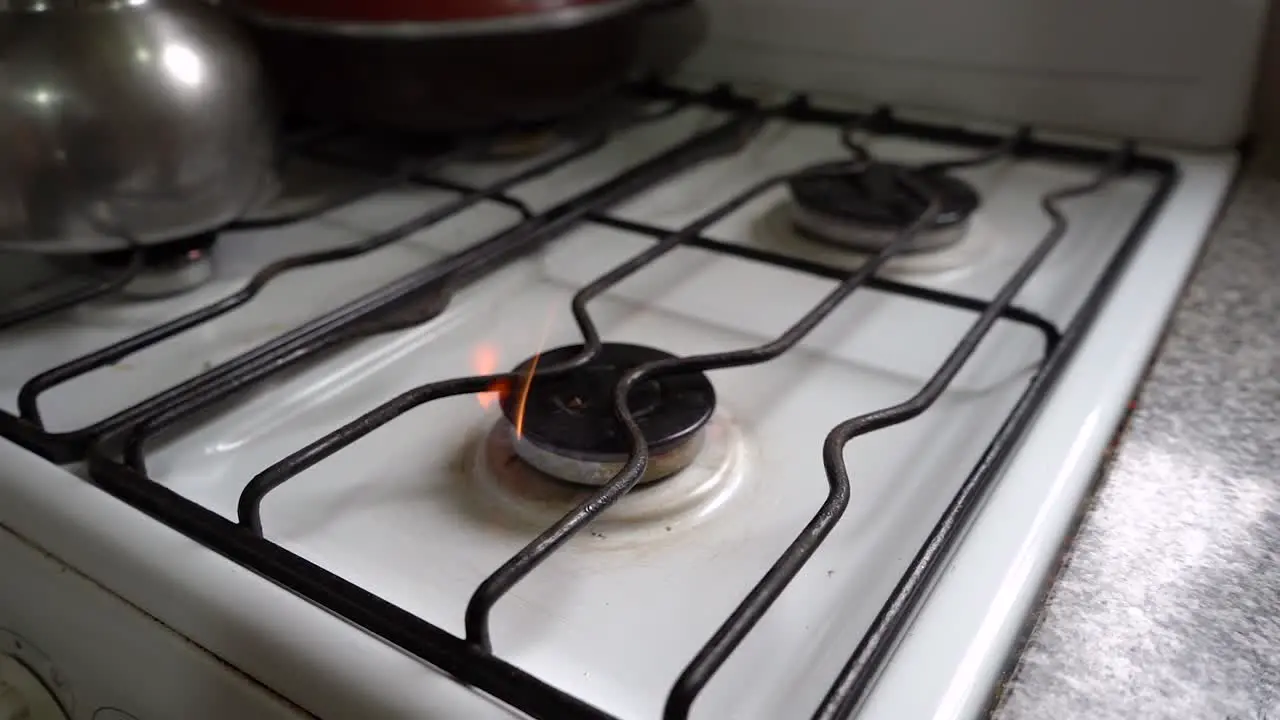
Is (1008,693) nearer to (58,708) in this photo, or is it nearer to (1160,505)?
(1160,505)

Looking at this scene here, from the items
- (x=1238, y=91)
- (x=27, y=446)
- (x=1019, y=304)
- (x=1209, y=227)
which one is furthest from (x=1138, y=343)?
(x=27, y=446)

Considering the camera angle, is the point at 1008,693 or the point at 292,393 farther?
the point at 292,393

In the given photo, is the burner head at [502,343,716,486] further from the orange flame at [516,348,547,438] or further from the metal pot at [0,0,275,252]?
the metal pot at [0,0,275,252]

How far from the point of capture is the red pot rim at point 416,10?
1.99 feet

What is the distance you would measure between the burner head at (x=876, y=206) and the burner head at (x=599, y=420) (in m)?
0.21

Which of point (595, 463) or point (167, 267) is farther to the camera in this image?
point (167, 267)

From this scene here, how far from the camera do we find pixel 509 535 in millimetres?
387

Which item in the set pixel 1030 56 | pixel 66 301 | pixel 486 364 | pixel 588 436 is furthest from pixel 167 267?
pixel 1030 56

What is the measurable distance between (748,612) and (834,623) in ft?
0.22

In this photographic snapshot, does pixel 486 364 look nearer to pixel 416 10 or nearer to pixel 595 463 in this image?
pixel 595 463

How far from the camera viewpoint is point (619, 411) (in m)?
0.38

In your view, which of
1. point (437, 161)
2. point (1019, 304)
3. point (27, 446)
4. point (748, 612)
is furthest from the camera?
point (437, 161)

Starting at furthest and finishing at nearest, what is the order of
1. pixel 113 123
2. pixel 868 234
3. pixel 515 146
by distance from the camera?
pixel 515 146
pixel 868 234
pixel 113 123

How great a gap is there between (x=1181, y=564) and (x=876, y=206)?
309 mm
